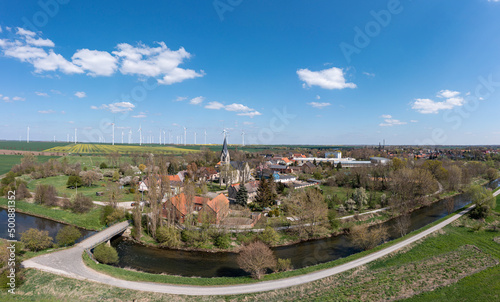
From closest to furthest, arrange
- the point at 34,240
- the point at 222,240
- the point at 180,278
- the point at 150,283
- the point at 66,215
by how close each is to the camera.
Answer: the point at 150,283
the point at 180,278
the point at 34,240
the point at 222,240
the point at 66,215

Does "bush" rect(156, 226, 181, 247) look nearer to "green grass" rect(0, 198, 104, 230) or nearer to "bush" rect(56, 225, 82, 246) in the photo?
"bush" rect(56, 225, 82, 246)

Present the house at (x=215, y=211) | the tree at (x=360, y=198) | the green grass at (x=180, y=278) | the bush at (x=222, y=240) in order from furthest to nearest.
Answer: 1. the tree at (x=360, y=198)
2. the house at (x=215, y=211)
3. the bush at (x=222, y=240)
4. the green grass at (x=180, y=278)

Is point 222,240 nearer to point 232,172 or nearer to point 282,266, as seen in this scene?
point 282,266

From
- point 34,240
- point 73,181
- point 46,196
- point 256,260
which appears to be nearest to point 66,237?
point 34,240

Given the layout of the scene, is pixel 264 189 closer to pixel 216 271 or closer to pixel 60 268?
pixel 216 271

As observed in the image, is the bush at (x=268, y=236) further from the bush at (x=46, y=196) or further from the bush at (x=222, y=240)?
the bush at (x=46, y=196)

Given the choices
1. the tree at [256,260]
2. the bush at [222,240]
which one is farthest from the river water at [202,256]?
the tree at [256,260]
